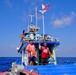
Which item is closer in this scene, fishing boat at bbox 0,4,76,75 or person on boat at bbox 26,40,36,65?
fishing boat at bbox 0,4,76,75

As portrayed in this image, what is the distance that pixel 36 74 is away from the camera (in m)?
8.73

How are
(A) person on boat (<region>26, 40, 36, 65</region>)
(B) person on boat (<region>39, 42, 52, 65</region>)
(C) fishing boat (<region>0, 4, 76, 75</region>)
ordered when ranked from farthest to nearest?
(B) person on boat (<region>39, 42, 52, 65</region>), (A) person on boat (<region>26, 40, 36, 65</region>), (C) fishing boat (<region>0, 4, 76, 75</region>)

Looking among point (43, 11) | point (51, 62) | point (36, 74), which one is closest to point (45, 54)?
point (51, 62)

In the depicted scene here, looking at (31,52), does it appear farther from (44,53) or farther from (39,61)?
(39,61)

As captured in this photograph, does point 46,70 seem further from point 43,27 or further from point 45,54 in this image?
point 43,27

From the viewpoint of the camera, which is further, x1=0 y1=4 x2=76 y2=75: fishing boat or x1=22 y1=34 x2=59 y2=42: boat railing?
x1=22 y1=34 x2=59 y2=42: boat railing

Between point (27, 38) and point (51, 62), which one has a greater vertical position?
point (27, 38)

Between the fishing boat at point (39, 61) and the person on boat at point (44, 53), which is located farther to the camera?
the person on boat at point (44, 53)

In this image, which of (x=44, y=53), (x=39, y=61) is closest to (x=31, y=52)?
(x=44, y=53)

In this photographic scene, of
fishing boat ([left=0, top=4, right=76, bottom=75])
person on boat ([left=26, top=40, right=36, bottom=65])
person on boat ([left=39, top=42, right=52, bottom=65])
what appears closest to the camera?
fishing boat ([left=0, top=4, right=76, bottom=75])

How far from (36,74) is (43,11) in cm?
1320

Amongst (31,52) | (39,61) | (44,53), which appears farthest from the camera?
(39,61)

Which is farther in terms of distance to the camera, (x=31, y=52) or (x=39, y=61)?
(x=39, y=61)

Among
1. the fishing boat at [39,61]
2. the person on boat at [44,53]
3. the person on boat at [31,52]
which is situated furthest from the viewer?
the person on boat at [44,53]
